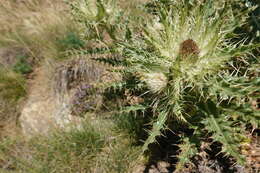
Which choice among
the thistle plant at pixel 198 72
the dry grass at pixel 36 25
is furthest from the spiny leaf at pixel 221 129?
the dry grass at pixel 36 25

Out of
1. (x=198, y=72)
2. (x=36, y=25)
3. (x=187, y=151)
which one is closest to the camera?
(x=198, y=72)

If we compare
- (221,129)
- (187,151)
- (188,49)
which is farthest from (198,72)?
(187,151)

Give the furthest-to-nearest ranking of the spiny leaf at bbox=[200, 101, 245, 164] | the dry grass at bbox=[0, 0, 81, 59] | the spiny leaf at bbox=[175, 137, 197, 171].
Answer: the dry grass at bbox=[0, 0, 81, 59] → the spiny leaf at bbox=[175, 137, 197, 171] → the spiny leaf at bbox=[200, 101, 245, 164]

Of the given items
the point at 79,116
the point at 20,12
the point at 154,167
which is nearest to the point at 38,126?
the point at 79,116

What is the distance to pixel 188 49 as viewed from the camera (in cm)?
130

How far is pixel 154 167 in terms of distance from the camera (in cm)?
178

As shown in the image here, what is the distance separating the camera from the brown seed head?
1285 millimetres

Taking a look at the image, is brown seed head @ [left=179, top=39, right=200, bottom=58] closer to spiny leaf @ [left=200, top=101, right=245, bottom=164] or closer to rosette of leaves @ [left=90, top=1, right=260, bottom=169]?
rosette of leaves @ [left=90, top=1, right=260, bottom=169]

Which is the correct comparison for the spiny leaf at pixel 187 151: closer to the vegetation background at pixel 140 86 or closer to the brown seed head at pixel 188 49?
the vegetation background at pixel 140 86

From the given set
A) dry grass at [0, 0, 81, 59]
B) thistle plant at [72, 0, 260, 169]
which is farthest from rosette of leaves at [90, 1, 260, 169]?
dry grass at [0, 0, 81, 59]

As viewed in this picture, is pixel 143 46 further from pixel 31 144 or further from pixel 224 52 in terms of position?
pixel 31 144

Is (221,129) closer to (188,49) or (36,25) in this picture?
(188,49)

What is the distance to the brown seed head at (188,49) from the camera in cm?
129

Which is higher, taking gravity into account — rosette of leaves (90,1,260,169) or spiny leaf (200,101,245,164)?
rosette of leaves (90,1,260,169)
